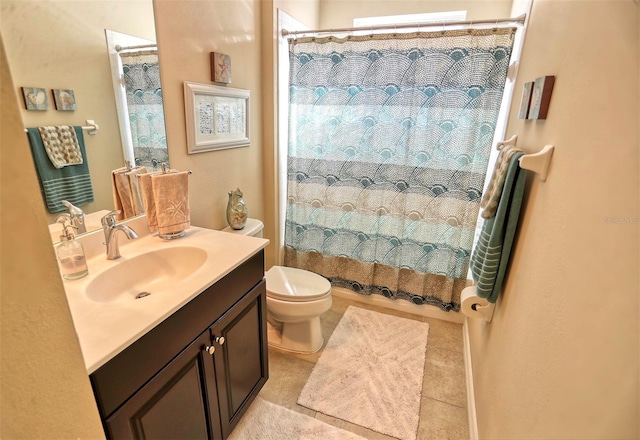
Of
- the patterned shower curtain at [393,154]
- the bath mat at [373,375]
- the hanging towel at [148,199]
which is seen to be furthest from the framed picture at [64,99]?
the bath mat at [373,375]

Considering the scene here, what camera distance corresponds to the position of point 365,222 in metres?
2.41

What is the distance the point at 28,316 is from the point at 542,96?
1.46m

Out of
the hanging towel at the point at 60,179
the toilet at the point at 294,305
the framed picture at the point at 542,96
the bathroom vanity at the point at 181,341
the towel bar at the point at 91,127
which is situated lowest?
the toilet at the point at 294,305

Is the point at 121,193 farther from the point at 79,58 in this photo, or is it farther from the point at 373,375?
the point at 373,375

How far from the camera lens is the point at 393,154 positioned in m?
2.19

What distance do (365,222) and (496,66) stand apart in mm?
1246

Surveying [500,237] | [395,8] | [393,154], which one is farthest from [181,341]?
[395,8]

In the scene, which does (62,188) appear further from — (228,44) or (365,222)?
(365,222)

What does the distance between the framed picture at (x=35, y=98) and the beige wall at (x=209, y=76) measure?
1.71ft

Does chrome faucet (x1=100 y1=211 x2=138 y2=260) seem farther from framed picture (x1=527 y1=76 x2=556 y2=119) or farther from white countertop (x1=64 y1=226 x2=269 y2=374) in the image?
framed picture (x1=527 y1=76 x2=556 y2=119)

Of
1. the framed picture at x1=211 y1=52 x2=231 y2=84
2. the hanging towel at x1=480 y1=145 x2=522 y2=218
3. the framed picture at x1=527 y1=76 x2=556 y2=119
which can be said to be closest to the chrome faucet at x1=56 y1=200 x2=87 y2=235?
the framed picture at x1=211 y1=52 x2=231 y2=84

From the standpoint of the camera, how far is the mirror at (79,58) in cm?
98

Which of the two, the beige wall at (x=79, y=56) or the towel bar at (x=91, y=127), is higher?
the beige wall at (x=79, y=56)

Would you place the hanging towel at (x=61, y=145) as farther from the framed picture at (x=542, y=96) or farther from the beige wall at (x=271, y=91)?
the framed picture at (x=542, y=96)
